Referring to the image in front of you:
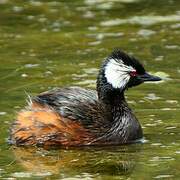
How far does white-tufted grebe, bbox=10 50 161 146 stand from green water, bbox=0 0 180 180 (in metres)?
0.18

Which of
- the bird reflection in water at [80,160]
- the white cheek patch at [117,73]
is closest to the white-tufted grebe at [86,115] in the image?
the white cheek patch at [117,73]

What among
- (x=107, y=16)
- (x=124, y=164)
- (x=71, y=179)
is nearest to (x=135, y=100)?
(x=124, y=164)

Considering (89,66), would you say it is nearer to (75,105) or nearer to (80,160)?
(75,105)

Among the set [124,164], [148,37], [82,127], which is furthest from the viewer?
[148,37]

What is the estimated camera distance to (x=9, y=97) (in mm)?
13016

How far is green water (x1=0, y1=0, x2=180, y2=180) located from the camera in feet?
32.8

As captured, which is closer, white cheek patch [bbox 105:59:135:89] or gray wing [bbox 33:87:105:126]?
gray wing [bbox 33:87:105:126]

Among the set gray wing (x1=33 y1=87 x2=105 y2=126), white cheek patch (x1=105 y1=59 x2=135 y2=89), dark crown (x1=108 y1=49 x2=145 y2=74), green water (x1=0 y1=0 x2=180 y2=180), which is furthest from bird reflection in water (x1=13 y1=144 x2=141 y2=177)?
dark crown (x1=108 y1=49 x2=145 y2=74)

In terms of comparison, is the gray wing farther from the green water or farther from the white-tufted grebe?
the green water

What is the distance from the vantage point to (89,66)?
15.1 m

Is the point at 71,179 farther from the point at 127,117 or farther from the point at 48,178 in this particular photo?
the point at 127,117

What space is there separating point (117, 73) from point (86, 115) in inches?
26.8

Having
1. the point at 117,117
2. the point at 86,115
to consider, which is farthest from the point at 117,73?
the point at 86,115

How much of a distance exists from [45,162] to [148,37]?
7606mm
